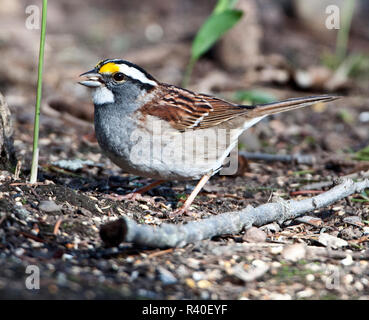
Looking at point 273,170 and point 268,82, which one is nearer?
point 273,170

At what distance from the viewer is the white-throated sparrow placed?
3980 mm

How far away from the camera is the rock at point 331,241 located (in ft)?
11.7

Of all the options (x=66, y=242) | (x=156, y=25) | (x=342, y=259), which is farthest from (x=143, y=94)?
(x=156, y=25)

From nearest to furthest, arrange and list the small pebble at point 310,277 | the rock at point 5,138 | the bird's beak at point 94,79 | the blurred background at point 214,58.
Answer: the small pebble at point 310,277 → the rock at point 5,138 → the bird's beak at point 94,79 → the blurred background at point 214,58

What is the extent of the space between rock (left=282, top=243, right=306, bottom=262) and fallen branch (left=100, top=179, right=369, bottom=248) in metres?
0.34

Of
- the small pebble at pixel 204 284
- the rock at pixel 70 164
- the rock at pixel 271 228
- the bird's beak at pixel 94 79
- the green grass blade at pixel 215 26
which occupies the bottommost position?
the small pebble at pixel 204 284

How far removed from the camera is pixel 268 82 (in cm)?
800

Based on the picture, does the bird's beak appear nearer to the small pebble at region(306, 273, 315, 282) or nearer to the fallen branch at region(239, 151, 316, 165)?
the fallen branch at region(239, 151, 316, 165)

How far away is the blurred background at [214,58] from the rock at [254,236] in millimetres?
2287

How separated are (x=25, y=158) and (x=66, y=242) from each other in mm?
1814

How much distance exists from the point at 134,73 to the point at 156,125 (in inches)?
17.4

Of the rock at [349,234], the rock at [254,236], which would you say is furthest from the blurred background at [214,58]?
the rock at [254,236]

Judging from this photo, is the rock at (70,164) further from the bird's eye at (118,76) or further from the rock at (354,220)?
the rock at (354,220)

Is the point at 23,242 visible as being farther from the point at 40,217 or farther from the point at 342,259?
the point at 342,259
